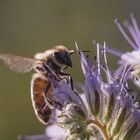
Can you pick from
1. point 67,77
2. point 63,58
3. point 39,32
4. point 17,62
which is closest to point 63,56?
point 63,58

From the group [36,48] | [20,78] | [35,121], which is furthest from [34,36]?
[35,121]

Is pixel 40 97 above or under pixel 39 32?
under

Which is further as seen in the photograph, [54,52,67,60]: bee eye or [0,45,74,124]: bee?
[54,52,67,60]: bee eye


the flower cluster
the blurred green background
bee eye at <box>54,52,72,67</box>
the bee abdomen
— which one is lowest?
the flower cluster

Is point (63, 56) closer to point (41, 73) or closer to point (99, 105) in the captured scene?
point (41, 73)

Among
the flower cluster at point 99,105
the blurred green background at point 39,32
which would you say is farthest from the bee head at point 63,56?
the blurred green background at point 39,32

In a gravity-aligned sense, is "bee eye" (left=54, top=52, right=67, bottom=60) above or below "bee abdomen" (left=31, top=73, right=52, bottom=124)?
above

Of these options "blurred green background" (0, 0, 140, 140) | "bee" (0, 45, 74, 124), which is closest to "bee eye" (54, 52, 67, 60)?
"bee" (0, 45, 74, 124)

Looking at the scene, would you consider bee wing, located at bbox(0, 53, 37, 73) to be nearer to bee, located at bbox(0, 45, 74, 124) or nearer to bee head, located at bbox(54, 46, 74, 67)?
bee, located at bbox(0, 45, 74, 124)
